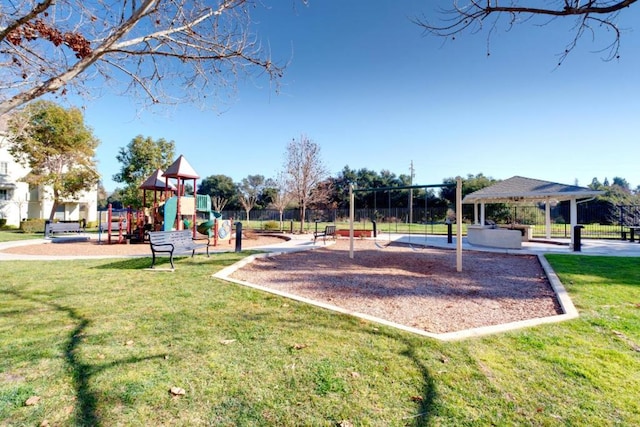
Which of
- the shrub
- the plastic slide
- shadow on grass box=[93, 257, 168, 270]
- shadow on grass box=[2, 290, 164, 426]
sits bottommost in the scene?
shadow on grass box=[2, 290, 164, 426]

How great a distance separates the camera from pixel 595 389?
2.58m

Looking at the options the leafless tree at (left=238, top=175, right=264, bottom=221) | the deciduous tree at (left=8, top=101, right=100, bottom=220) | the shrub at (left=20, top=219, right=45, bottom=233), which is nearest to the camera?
the shrub at (left=20, top=219, right=45, bottom=233)

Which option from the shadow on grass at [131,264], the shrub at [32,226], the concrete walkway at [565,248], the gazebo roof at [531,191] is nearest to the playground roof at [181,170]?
the shadow on grass at [131,264]

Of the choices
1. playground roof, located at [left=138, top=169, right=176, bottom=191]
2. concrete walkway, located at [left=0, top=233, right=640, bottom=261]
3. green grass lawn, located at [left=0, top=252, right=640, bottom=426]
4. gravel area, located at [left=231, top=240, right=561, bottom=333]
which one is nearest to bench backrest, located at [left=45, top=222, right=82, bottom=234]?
concrete walkway, located at [left=0, top=233, right=640, bottom=261]

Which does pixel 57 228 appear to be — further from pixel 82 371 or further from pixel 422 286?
pixel 422 286

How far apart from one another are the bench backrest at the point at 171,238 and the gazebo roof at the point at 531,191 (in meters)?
13.6

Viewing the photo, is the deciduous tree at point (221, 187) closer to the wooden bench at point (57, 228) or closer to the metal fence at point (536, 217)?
the metal fence at point (536, 217)

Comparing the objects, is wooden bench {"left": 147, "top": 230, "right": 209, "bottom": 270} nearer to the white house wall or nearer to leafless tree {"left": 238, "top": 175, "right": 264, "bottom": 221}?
the white house wall

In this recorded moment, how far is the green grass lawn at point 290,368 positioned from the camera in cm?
229

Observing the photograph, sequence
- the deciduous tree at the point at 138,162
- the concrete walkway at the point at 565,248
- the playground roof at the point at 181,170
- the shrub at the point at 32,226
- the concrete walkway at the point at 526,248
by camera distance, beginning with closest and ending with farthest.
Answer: the concrete walkway at the point at 526,248
the concrete walkway at the point at 565,248
the playground roof at the point at 181,170
the shrub at the point at 32,226
the deciduous tree at the point at 138,162

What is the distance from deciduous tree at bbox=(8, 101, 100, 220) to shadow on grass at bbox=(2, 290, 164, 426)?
1033 inches

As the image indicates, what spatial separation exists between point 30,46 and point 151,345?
15.9ft

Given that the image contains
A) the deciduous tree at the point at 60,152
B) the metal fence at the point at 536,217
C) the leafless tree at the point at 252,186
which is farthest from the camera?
the leafless tree at the point at 252,186

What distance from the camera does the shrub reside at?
75.5 feet
